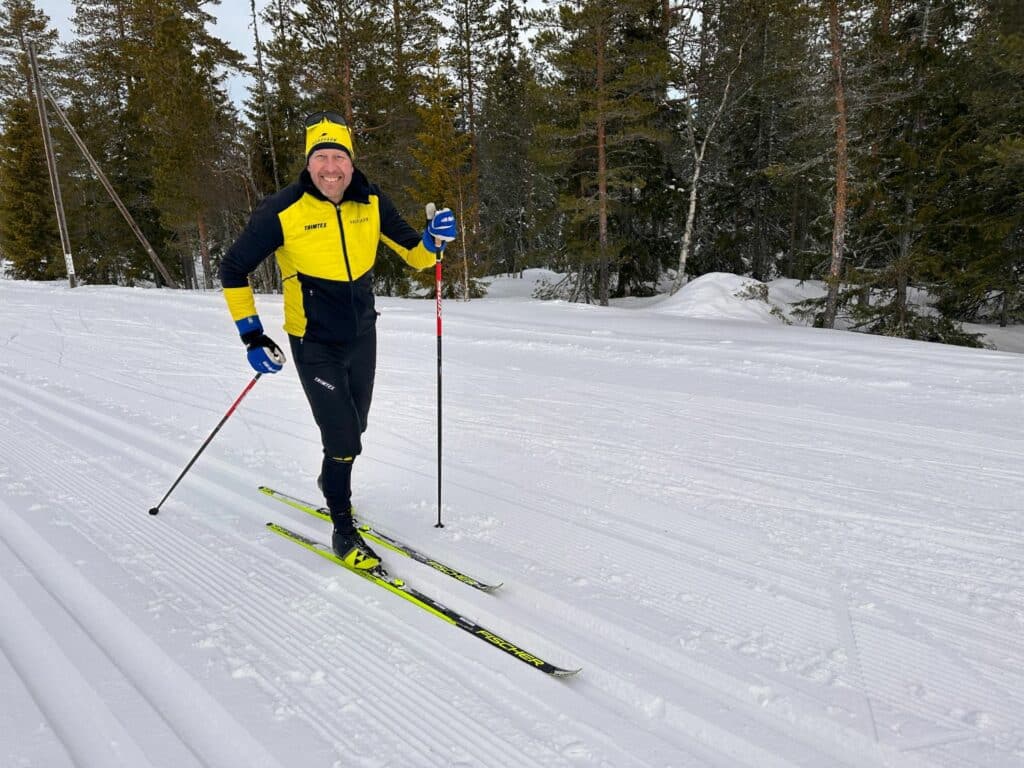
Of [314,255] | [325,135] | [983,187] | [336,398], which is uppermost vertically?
[983,187]

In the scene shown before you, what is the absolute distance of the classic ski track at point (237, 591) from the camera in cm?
202

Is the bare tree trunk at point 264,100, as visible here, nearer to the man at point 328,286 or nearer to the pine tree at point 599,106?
the pine tree at point 599,106

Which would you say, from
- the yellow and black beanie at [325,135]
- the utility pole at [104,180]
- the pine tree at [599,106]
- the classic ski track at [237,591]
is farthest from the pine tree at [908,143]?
the utility pole at [104,180]

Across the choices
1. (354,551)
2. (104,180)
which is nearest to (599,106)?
(354,551)

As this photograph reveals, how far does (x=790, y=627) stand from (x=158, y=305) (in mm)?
15944

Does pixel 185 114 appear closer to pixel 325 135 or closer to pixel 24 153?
pixel 24 153

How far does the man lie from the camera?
296 centimetres

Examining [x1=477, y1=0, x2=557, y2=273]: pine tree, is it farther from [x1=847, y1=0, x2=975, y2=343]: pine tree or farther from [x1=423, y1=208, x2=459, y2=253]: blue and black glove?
[x1=423, y1=208, x2=459, y2=253]: blue and black glove

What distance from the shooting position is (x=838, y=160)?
1327 cm

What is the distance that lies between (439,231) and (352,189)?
0.57 metres

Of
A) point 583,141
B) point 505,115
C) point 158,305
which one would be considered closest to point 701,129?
point 583,141

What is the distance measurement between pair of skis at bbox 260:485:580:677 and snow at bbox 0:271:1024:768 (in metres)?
0.05

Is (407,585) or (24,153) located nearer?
(407,585)

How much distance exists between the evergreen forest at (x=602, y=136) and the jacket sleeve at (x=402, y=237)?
12.1 m
